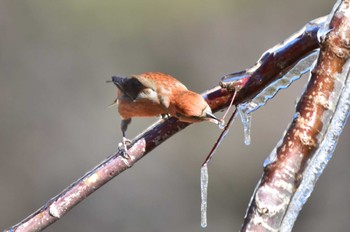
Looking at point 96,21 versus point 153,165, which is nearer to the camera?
point 153,165

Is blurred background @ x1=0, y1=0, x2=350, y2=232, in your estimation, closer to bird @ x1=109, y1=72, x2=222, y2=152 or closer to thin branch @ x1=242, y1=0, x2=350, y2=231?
bird @ x1=109, y1=72, x2=222, y2=152

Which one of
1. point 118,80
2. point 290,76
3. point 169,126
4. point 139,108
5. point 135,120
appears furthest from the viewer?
point 135,120

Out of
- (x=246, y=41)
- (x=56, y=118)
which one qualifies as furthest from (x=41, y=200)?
(x=246, y=41)

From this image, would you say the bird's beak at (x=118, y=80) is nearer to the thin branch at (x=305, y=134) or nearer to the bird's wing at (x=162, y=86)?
the bird's wing at (x=162, y=86)

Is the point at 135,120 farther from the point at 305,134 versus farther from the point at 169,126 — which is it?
the point at 305,134

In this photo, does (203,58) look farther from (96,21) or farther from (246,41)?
(96,21)

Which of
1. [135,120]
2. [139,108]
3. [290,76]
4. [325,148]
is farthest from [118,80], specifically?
[135,120]
